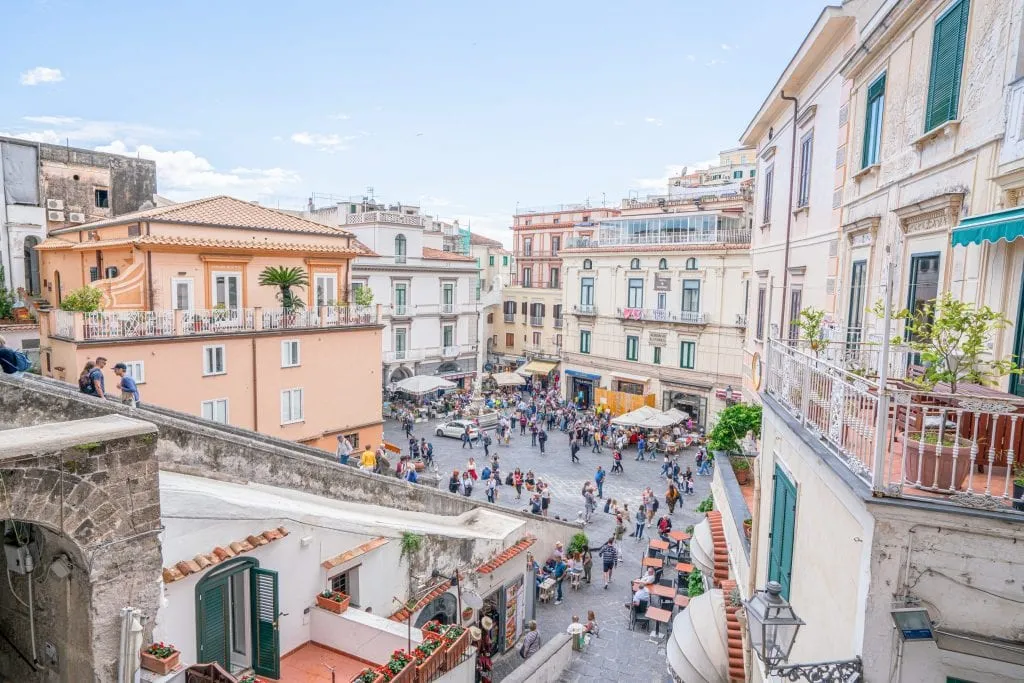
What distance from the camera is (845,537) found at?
171 inches

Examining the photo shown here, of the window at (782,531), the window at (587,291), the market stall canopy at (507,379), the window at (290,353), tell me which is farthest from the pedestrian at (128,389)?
the window at (587,291)

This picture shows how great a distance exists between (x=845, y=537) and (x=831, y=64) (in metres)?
10.3

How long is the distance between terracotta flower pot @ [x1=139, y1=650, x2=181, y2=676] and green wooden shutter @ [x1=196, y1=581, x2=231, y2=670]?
1.64 meters

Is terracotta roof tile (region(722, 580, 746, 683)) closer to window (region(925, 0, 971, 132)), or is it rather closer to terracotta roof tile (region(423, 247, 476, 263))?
window (region(925, 0, 971, 132))

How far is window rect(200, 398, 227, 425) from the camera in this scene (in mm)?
19266

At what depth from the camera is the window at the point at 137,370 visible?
17.6 m

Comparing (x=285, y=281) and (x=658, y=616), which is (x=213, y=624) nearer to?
(x=658, y=616)

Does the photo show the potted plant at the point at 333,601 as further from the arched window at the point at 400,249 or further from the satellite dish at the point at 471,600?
the arched window at the point at 400,249

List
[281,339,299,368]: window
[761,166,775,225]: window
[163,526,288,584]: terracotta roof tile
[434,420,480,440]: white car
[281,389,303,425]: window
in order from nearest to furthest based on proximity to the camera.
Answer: [163,526,288,584]: terracotta roof tile < [761,166,775,225]: window < [281,339,299,368]: window < [281,389,303,425]: window < [434,420,480,440]: white car

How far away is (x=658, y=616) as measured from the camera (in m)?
14.0

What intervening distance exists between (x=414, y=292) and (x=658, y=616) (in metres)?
26.9

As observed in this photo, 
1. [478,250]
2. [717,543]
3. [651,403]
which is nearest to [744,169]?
[478,250]

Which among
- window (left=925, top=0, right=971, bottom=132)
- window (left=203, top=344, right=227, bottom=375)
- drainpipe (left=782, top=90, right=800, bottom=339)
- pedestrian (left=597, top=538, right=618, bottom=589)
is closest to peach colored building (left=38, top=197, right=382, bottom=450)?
window (left=203, top=344, right=227, bottom=375)

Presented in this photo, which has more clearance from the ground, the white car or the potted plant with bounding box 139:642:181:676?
the potted plant with bounding box 139:642:181:676
